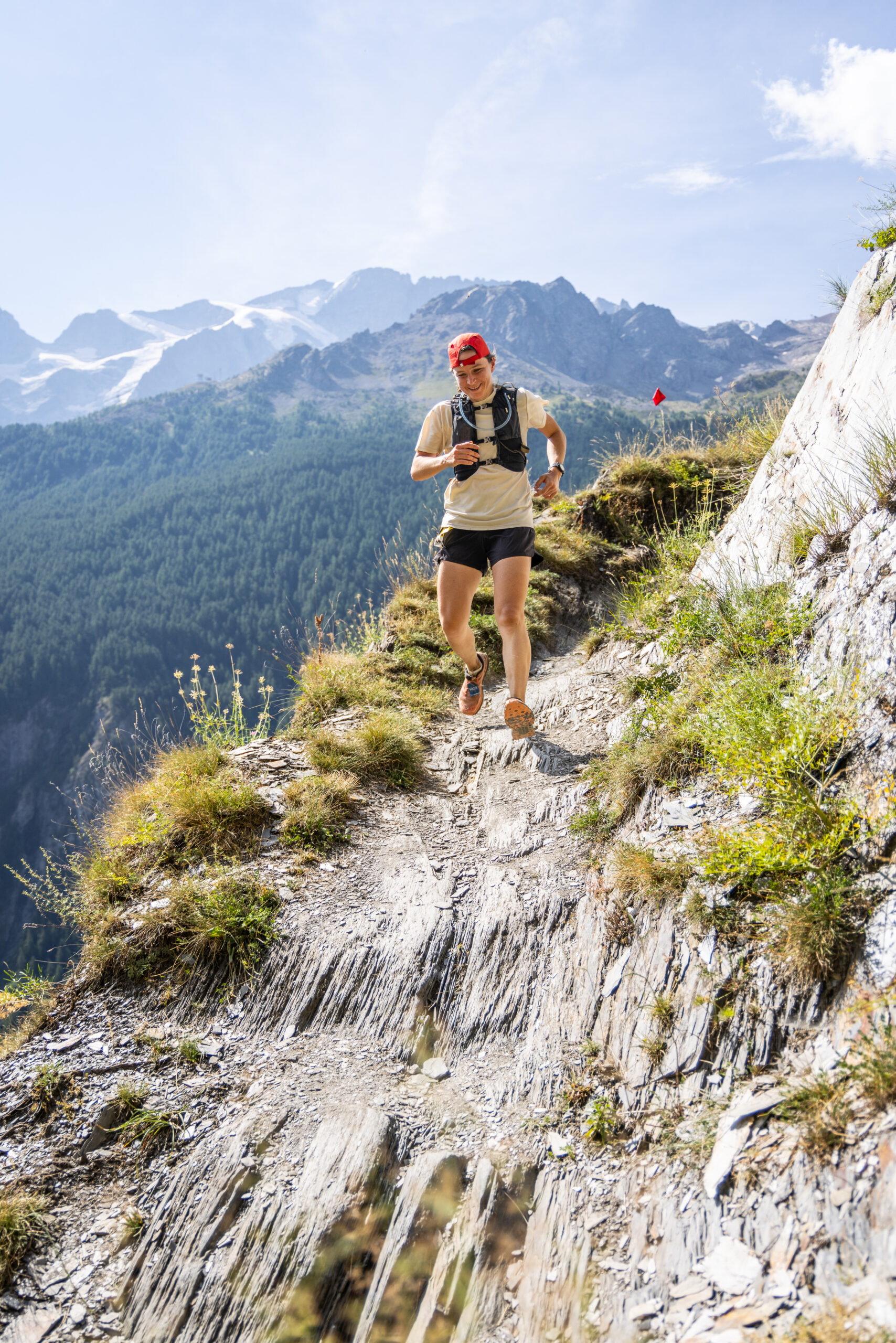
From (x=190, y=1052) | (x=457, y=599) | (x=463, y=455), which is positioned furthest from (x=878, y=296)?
(x=190, y=1052)

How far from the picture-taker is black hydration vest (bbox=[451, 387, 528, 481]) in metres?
4.74

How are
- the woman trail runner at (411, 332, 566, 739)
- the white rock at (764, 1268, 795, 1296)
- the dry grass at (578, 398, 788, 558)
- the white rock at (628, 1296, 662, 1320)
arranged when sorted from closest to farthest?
the white rock at (764, 1268, 795, 1296) < the white rock at (628, 1296, 662, 1320) < the woman trail runner at (411, 332, 566, 739) < the dry grass at (578, 398, 788, 558)

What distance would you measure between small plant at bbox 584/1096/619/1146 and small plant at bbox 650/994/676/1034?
0.35m

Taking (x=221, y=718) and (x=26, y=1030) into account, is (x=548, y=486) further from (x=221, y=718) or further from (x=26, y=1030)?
(x=26, y=1030)

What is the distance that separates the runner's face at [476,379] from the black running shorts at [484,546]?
3.17 ft

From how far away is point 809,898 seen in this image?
2.35 meters

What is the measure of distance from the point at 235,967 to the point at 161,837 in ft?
3.58

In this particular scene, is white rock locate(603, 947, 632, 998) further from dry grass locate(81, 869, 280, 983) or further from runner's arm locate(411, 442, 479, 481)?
runner's arm locate(411, 442, 479, 481)

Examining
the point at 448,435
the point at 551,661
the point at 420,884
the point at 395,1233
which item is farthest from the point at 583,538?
the point at 395,1233

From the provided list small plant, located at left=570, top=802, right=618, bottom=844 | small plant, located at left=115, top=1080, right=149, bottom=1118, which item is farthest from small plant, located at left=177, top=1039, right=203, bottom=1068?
small plant, located at left=570, top=802, right=618, bottom=844

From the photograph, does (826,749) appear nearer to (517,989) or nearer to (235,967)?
(517,989)

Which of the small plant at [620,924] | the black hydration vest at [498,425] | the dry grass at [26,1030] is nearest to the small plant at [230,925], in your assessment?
the dry grass at [26,1030]

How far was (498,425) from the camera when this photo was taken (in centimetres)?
474

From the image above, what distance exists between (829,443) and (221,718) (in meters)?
5.19
